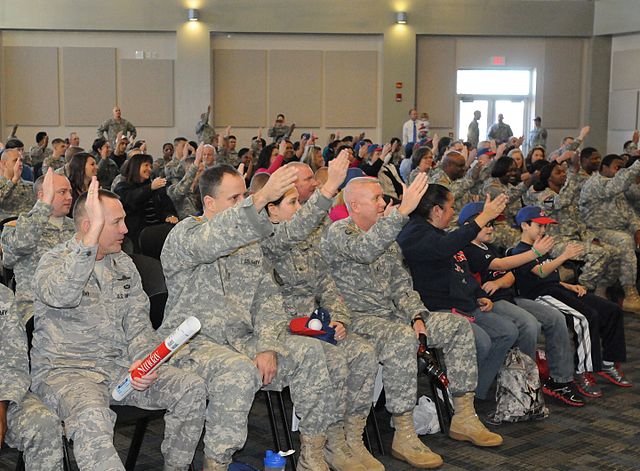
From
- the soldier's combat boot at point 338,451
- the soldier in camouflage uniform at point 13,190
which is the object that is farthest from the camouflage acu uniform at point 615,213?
the soldier in camouflage uniform at point 13,190

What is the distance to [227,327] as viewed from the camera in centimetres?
393

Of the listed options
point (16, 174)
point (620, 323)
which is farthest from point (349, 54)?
point (620, 323)

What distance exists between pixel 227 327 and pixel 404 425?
3.69 ft

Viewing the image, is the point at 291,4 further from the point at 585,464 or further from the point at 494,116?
the point at 585,464

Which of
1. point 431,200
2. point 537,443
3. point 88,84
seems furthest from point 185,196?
point 88,84

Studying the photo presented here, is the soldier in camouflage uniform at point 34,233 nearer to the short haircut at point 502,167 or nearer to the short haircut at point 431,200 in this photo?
the short haircut at point 431,200

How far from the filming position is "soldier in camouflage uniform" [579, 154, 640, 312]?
26.9 feet

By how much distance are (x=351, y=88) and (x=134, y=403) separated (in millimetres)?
17490

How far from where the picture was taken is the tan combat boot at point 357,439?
13.8 feet

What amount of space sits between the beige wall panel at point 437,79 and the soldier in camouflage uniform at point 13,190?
1380 cm

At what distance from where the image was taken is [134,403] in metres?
3.55

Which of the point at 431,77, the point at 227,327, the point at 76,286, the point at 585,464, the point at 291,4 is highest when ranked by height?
the point at 291,4

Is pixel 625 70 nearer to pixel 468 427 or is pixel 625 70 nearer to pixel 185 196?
pixel 185 196

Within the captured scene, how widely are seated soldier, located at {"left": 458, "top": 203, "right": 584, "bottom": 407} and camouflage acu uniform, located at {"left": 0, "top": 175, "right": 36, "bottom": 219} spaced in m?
4.03
